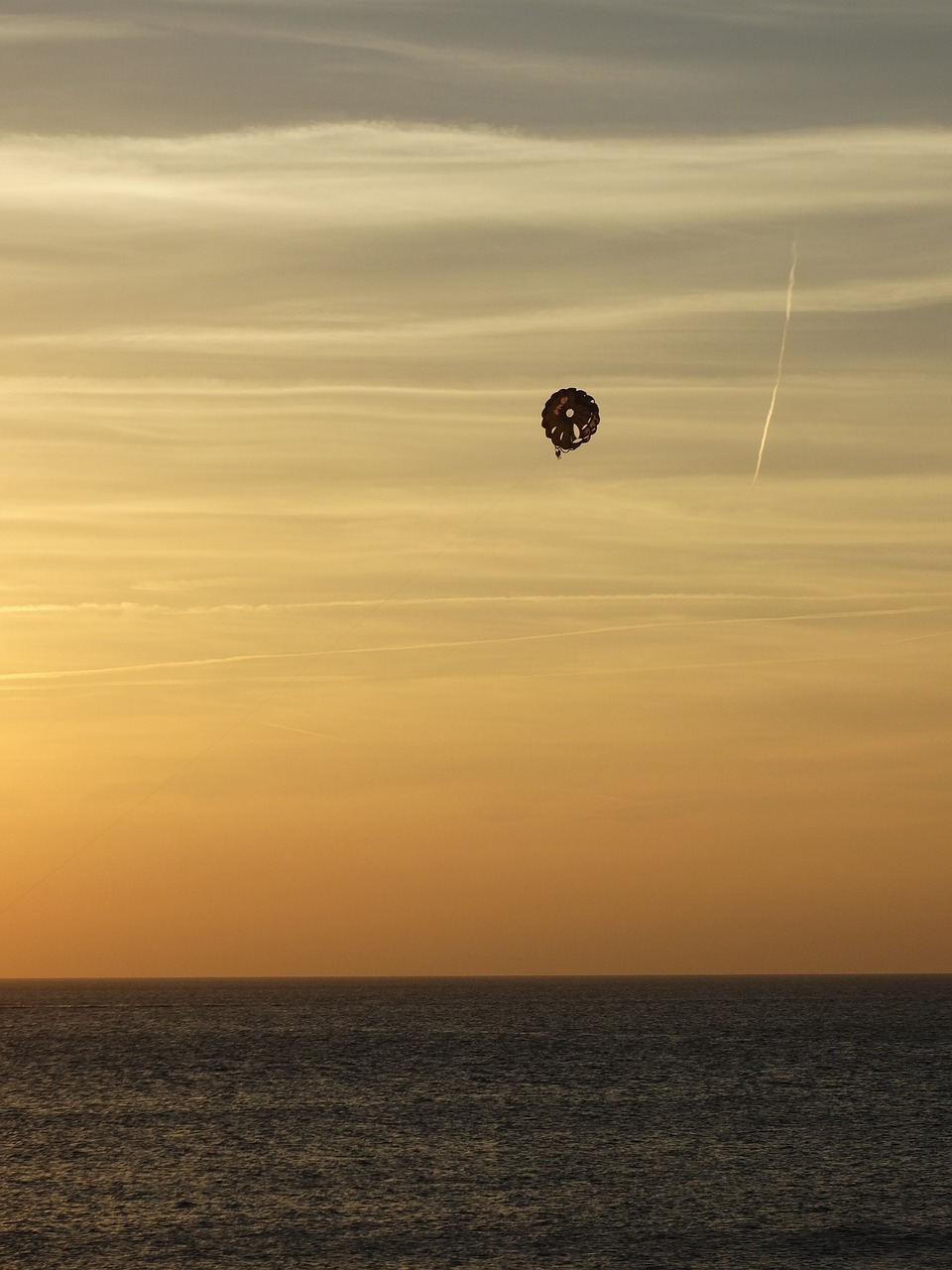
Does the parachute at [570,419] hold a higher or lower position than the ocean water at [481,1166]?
higher

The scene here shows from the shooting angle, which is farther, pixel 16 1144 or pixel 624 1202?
pixel 16 1144

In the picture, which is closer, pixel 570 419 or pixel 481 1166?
pixel 570 419

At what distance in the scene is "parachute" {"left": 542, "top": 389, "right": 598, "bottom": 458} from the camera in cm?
6006

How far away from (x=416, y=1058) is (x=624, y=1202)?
91.0 meters

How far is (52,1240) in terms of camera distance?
6088 cm

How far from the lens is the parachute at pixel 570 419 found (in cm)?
6006

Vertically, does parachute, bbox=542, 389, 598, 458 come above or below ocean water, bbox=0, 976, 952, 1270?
above

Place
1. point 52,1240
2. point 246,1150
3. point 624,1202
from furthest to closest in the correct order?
point 246,1150, point 624,1202, point 52,1240

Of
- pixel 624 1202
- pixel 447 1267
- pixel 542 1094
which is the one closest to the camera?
pixel 447 1267

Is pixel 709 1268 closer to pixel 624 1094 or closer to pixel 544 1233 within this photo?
pixel 544 1233

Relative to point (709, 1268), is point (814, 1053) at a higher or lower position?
higher

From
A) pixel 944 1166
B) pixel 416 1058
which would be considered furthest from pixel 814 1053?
pixel 944 1166

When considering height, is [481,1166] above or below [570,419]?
below

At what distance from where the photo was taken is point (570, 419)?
60.2 metres
